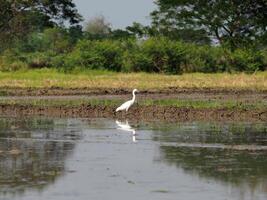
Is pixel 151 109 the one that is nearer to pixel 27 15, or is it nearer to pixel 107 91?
pixel 107 91

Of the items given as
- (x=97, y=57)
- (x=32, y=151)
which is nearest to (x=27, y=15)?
(x=97, y=57)

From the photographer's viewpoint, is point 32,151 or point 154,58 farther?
point 154,58

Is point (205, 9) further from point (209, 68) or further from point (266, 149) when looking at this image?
point (266, 149)

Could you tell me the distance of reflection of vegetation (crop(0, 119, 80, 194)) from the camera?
12500 mm

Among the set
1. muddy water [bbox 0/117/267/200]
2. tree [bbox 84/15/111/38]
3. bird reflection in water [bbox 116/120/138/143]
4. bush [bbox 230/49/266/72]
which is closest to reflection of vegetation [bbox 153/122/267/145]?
muddy water [bbox 0/117/267/200]

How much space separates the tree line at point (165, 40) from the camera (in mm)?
52531

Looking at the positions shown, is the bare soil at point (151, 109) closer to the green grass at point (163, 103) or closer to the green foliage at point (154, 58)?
the green grass at point (163, 103)

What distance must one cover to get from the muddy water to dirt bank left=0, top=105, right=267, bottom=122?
1583 millimetres


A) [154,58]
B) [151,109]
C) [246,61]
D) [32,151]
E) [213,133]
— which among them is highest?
[154,58]

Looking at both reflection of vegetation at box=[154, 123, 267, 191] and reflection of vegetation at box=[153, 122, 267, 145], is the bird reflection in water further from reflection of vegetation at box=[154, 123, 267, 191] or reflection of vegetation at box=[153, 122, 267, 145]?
reflection of vegetation at box=[154, 123, 267, 191]

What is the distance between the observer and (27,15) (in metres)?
59.5

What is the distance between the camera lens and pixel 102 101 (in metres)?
29.2

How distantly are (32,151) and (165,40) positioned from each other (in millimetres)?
38434

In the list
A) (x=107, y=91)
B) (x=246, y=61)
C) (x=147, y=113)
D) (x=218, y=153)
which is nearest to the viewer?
(x=218, y=153)
